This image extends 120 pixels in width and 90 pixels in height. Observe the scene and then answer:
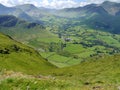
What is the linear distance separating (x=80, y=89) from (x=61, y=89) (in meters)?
1.86

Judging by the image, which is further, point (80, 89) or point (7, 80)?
point (7, 80)

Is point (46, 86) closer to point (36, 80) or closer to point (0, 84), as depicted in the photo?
point (36, 80)

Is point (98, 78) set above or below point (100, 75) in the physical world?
above

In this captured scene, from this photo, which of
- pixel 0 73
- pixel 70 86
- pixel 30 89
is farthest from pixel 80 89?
pixel 0 73

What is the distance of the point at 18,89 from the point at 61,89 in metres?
4.00

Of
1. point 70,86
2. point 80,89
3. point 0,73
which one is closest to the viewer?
point 80,89

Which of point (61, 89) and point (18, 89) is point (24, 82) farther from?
point (61, 89)

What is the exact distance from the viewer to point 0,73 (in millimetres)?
30516

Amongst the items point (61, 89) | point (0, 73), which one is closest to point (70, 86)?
point (61, 89)

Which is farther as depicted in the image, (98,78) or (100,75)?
(100,75)

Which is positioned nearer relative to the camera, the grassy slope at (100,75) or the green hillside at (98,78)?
the green hillside at (98,78)

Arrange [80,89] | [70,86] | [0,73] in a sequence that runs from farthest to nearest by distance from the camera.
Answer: [0,73] → [70,86] → [80,89]

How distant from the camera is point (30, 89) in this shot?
83.6 feet

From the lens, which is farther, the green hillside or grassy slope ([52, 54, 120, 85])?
grassy slope ([52, 54, 120, 85])
